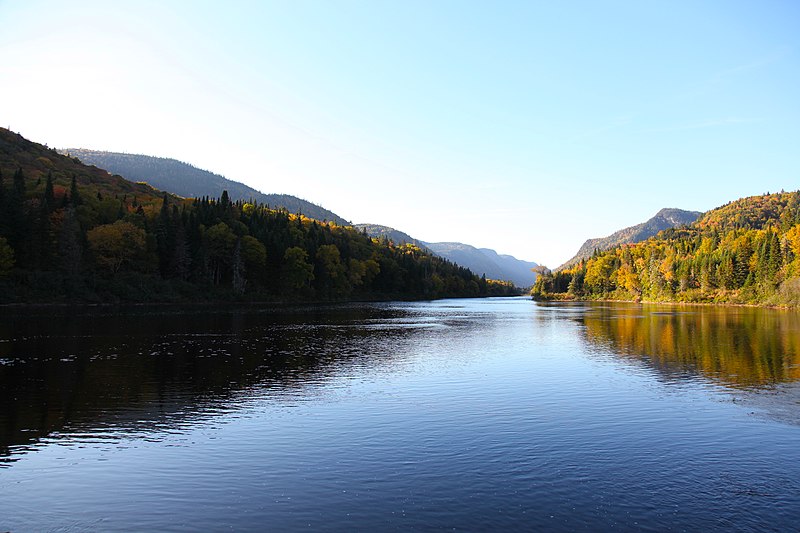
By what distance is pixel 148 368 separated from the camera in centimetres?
3609

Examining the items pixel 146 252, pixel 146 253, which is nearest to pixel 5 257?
pixel 146 253

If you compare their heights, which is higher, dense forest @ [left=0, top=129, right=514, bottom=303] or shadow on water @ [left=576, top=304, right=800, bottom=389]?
dense forest @ [left=0, top=129, right=514, bottom=303]

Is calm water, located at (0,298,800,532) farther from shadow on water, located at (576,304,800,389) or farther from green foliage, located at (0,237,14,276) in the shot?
green foliage, located at (0,237,14,276)

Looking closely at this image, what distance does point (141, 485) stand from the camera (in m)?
16.3

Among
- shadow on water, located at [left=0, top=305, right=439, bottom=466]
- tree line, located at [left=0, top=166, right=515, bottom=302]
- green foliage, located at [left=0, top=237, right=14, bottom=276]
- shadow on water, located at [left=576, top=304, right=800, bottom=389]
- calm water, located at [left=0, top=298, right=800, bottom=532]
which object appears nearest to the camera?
calm water, located at [left=0, top=298, right=800, bottom=532]

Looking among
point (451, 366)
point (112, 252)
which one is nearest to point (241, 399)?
point (451, 366)

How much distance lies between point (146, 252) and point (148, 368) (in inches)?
3728

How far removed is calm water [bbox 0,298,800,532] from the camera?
47.4 feet

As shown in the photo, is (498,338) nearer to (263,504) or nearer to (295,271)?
(263,504)

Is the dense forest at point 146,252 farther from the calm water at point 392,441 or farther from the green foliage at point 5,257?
the calm water at point 392,441

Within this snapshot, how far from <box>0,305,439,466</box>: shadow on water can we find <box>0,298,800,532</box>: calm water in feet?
0.67

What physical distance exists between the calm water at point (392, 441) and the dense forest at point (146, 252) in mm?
65756

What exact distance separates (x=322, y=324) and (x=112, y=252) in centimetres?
6196

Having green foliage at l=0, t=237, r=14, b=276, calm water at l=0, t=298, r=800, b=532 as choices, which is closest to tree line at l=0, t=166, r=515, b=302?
green foliage at l=0, t=237, r=14, b=276
